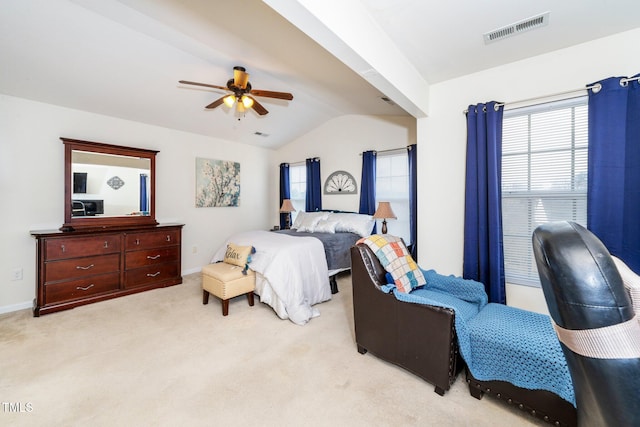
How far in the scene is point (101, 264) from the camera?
330 centimetres

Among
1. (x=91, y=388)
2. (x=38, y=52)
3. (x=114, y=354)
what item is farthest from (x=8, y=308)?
(x=38, y=52)

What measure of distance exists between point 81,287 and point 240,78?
10.1 feet

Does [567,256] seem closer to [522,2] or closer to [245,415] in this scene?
[245,415]

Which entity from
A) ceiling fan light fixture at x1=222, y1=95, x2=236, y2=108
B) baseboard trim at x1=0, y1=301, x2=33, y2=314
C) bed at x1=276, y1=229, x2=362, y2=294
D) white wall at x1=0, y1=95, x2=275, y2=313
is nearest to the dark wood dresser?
baseboard trim at x1=0, y1=301, x2=33, y2=314

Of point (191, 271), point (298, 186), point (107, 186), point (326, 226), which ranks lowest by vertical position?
point (191, 271)

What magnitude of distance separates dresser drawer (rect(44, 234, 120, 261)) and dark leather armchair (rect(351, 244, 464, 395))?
3.20m

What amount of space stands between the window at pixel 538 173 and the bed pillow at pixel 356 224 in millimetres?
1908

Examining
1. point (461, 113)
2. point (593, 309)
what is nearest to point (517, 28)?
point (461, 113)

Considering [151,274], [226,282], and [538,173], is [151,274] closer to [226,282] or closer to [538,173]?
[226,282]

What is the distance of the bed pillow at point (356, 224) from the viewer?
4.11 meters

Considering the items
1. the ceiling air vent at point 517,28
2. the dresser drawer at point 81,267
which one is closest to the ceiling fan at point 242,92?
the ceiling air vent at point 517,28

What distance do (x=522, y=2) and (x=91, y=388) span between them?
12.6ft

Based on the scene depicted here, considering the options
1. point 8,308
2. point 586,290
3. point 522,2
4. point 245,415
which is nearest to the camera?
point 586,290

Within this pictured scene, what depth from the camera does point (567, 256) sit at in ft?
1.85
